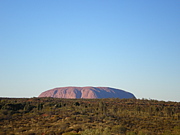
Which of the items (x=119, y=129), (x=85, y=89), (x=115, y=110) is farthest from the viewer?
(x=85, y=89)

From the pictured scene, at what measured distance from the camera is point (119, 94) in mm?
182625

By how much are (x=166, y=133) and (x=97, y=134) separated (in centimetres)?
683

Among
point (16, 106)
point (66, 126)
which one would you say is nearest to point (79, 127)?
point (66, 126)

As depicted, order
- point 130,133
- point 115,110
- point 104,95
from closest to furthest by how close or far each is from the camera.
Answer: point 130,133, point 115,110, point 104,95

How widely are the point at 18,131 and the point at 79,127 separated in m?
5.64

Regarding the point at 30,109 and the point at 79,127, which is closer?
the point at 79,127

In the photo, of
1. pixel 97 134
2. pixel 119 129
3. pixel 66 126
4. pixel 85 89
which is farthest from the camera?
pixel 85 89

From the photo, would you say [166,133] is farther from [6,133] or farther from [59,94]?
[59,94]

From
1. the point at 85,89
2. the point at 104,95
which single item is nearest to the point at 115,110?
the point at 104,95

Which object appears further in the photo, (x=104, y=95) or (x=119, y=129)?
(x=104, y=95)

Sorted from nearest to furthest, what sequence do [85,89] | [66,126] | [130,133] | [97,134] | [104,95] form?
[97,134] → [130,133] → [66,126] → [104,95] → [85,89]

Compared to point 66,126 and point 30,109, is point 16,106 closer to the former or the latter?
point 30,109

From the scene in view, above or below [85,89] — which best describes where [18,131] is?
below

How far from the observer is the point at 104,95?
169625 mm
